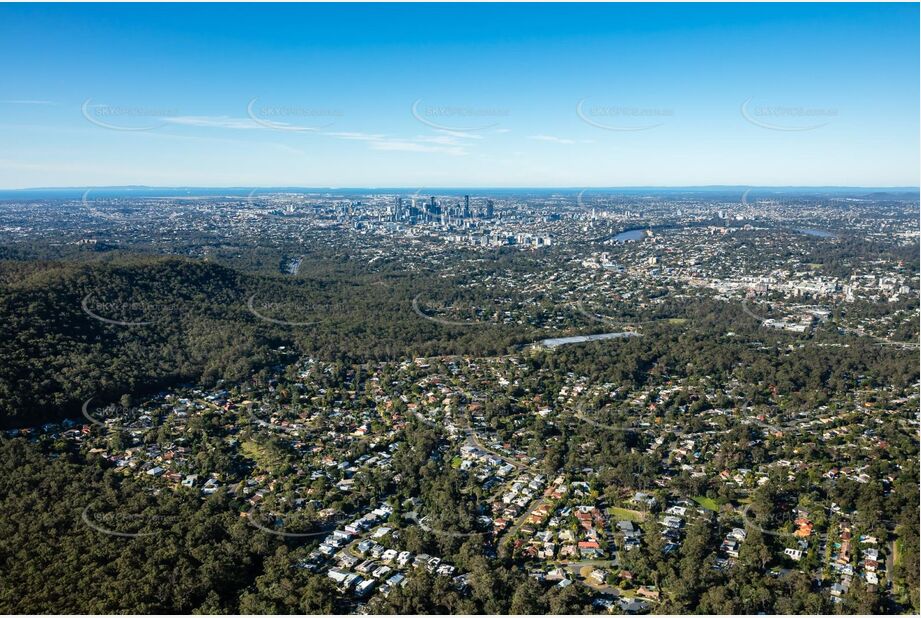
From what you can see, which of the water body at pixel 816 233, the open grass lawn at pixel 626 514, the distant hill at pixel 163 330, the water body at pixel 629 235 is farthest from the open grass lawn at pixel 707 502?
the water body at pixel 816 233

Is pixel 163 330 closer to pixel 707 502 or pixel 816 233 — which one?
pixel 707 502

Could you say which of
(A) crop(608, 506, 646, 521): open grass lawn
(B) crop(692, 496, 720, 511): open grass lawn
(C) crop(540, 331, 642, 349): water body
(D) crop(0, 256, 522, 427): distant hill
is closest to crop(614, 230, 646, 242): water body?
(C) crop(540, 331, 642, 349): water body

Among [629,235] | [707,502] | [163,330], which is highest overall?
[629,235]

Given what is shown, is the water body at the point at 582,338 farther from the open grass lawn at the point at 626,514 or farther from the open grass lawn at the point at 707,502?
the open grass lawn at the point at 626,514

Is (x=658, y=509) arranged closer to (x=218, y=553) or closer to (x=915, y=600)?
(x=915, y=600)

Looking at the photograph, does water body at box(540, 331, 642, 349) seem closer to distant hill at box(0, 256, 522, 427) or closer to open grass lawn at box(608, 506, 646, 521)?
distant hill at box(0, 256, 522, 427)

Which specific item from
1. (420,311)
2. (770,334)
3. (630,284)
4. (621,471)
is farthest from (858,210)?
(621,471)

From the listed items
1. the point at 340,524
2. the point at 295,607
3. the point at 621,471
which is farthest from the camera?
the point at 621,471

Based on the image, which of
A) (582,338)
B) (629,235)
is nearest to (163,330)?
(582,338)
